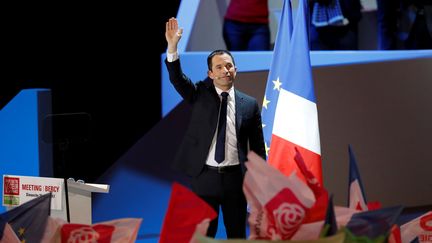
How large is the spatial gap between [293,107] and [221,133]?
0.62 m

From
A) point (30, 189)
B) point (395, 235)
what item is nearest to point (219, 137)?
point (30, 189)

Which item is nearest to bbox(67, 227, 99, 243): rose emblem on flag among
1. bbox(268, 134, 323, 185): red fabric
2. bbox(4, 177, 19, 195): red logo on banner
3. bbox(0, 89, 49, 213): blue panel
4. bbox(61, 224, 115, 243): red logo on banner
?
bbox(61, 224, 115, 243): red logo on banner

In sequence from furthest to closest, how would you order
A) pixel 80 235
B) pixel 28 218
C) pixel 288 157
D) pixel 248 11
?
pixel 248 11 → pixel 288 157 → pixel 28 218 → pixel 80 235

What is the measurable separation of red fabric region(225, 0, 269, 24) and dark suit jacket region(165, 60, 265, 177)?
193 cm

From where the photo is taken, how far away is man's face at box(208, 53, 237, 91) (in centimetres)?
372

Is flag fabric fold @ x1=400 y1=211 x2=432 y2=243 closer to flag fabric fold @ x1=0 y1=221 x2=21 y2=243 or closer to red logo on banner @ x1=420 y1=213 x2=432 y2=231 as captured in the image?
red logo on banner @ x1=420 y1=213 x2=432 y2=231

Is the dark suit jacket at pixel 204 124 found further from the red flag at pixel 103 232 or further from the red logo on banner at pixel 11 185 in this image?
the red flag at pixel 103 232

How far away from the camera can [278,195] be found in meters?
1.89

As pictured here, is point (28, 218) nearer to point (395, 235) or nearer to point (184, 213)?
point (184, 213)

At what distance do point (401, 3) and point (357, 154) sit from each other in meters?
1.11

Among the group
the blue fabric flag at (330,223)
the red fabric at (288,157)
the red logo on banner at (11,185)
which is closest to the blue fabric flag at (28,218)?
the blue fabric flag at (330,223)

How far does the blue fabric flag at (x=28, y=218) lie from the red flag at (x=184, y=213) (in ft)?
1.21

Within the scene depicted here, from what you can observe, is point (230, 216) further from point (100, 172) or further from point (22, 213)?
point (100, 172)

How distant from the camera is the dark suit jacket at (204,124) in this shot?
12.3 ft
